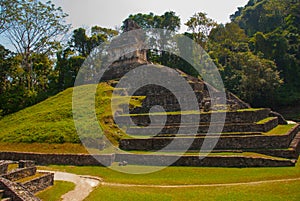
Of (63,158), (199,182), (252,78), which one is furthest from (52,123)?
(252,78)

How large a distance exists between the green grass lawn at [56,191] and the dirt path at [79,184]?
214 mm

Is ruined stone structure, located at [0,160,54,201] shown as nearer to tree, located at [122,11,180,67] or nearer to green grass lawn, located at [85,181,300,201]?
green grass lawn, located at [85,181,300,201]

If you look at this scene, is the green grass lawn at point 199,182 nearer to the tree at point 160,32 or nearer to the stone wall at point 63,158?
the stone wall at point 63,158

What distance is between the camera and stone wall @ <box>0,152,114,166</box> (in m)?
13.4

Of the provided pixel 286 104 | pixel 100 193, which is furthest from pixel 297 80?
pixel 100 193

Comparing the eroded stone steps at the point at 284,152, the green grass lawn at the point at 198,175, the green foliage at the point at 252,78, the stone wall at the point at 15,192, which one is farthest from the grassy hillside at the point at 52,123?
the green foliage at the point at 252,78

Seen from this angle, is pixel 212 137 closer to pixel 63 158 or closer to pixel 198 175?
pixel 198 175

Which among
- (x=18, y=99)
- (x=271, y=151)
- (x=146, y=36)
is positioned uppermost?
(x=146, y=36)

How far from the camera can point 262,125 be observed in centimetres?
1456

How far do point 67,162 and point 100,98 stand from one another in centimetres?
895

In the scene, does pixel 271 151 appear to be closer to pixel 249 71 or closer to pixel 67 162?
pixel 67 162

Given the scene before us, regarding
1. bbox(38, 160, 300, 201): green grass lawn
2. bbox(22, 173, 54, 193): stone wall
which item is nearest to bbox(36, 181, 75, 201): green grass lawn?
bbox(22, 173, 54, 193): stone wall

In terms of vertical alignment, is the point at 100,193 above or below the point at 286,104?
below

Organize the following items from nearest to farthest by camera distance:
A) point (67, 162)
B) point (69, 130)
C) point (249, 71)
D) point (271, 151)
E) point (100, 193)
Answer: point (100, 193) → point (271, 151) → point (67, 162) → point (69, 130) → point (249, 71)
